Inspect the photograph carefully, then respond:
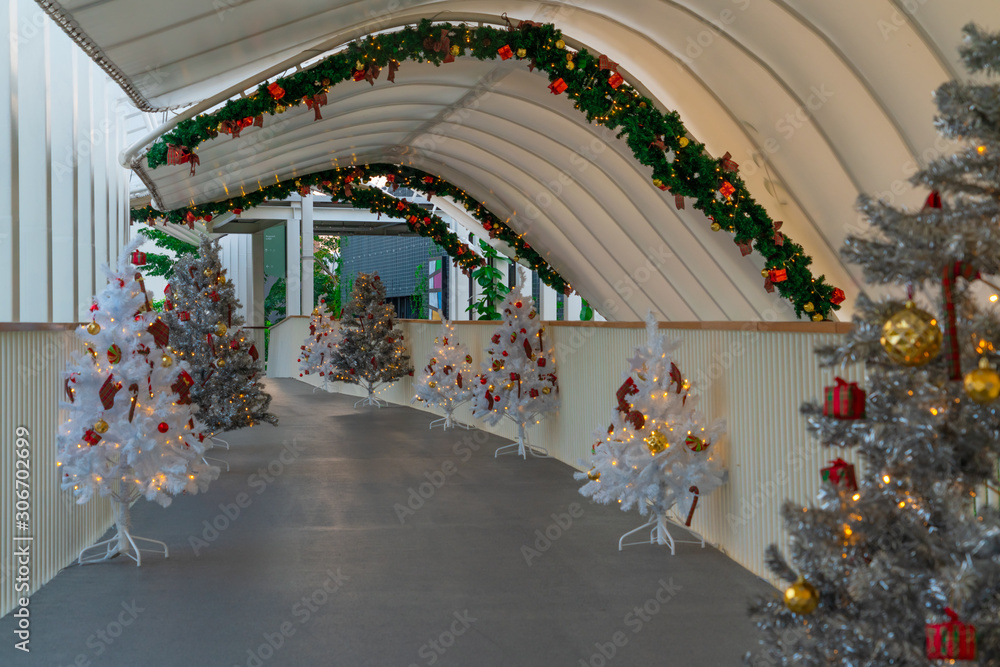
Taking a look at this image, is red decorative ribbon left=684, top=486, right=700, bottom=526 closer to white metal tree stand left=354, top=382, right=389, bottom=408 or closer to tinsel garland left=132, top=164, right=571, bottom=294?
tinsel garland left=132, top=164, right=571, bottom=294

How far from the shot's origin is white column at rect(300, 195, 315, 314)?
91.9ft

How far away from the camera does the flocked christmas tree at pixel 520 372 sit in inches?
416

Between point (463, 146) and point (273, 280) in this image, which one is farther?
point (273, 280)

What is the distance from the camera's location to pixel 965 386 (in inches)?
84.2

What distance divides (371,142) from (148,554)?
33.0 feet

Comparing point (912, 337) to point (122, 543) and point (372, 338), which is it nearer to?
point (122, 543)

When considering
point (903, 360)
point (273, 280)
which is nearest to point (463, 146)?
point (903, 360)

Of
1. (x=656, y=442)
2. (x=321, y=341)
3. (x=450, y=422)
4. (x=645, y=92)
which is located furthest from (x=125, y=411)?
(x=321, y=341)

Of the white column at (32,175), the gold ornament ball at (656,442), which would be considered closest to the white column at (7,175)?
the white column at (32,175)

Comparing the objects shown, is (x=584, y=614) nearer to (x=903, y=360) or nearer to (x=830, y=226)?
(x=903, y=360)

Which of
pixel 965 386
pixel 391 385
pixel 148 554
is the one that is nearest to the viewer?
pixel 965 386

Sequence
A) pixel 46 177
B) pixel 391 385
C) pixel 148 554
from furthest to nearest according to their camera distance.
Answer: pixel 391 385
pixel 46 177
pixel 148 554

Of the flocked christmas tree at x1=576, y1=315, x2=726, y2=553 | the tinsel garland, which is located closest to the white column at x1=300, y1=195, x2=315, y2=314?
the tinsel garland

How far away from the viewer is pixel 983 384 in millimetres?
2104
